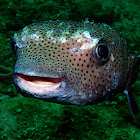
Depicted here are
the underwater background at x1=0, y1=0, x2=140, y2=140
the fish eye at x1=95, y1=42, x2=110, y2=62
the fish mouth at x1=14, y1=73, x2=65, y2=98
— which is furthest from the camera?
the underwater background at x1=0, y1=0, x2=140, y2=140

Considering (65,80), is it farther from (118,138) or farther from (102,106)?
(102,106)

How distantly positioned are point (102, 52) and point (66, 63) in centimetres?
50

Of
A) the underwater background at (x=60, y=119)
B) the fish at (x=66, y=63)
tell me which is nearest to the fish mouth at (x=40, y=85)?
the fish at (x=66, y=63)

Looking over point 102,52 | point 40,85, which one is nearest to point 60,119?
point 40,85

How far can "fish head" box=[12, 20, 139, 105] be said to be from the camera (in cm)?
167

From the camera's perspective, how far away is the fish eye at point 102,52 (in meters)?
1.94

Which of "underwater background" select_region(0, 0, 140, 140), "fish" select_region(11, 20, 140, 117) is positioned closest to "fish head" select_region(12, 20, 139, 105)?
"fish" select_region(11, 20, 140, 117)

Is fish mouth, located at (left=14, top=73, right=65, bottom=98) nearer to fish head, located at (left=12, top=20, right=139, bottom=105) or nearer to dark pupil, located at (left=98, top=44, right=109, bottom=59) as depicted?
fish head, located at (left=12, top=20, right=139, bottom=105)

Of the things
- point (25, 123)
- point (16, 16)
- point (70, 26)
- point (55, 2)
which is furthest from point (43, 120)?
point (55, 2)

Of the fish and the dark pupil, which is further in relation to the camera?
the dark pupil

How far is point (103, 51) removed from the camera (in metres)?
1.99

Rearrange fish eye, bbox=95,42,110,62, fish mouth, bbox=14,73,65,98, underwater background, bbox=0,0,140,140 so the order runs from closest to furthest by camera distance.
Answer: fish mouth, bbox=14,73,65,98 < fish eye, bbox=95,42,110,62 < underwater background, bbox=0,0,140,140

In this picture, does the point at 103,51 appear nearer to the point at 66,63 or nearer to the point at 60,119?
the point at 66,63

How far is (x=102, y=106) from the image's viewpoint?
3.37 metres
